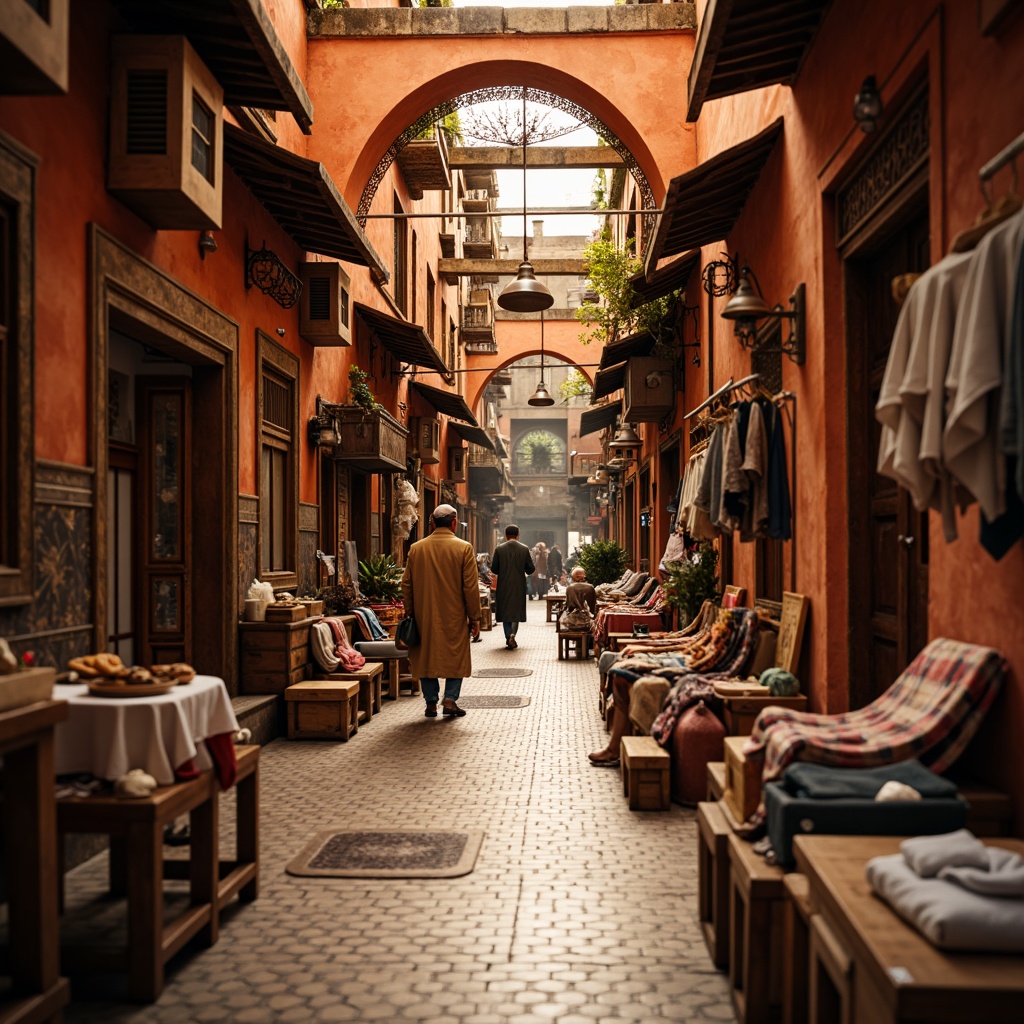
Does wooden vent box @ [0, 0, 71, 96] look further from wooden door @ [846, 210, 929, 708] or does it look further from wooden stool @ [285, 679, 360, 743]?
wooden stool @ [285, 679, 360, 743]

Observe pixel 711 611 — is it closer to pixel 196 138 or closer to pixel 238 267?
pixel 238 267

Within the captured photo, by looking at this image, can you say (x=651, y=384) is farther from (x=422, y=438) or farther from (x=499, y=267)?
(x=499, y=267)

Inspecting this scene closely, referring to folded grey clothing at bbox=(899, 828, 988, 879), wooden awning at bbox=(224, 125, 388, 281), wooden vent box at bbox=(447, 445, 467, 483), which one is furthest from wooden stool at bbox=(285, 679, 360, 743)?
wooden vent box at bbox=(447, 445, 467, 483)

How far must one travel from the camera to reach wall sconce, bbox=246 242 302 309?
27.4 ft

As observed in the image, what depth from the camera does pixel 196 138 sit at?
Result: 19.8 ft

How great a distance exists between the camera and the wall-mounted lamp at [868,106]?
4.59m

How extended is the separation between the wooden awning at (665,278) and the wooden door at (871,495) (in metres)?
A: 5.36

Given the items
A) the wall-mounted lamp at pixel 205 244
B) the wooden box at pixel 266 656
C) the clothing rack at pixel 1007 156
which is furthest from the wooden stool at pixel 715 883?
the wall-mounted lamp at pixel 205 244

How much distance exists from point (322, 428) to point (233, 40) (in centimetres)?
511

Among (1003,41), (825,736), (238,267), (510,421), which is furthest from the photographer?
(510,421)

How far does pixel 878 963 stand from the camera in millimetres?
2070

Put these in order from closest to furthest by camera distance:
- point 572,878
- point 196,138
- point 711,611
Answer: point 572,878, point 196,138, point 711,611

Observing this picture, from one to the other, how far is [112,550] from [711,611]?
16.8ft

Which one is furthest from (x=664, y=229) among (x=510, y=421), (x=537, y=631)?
(x=510, y=421)
